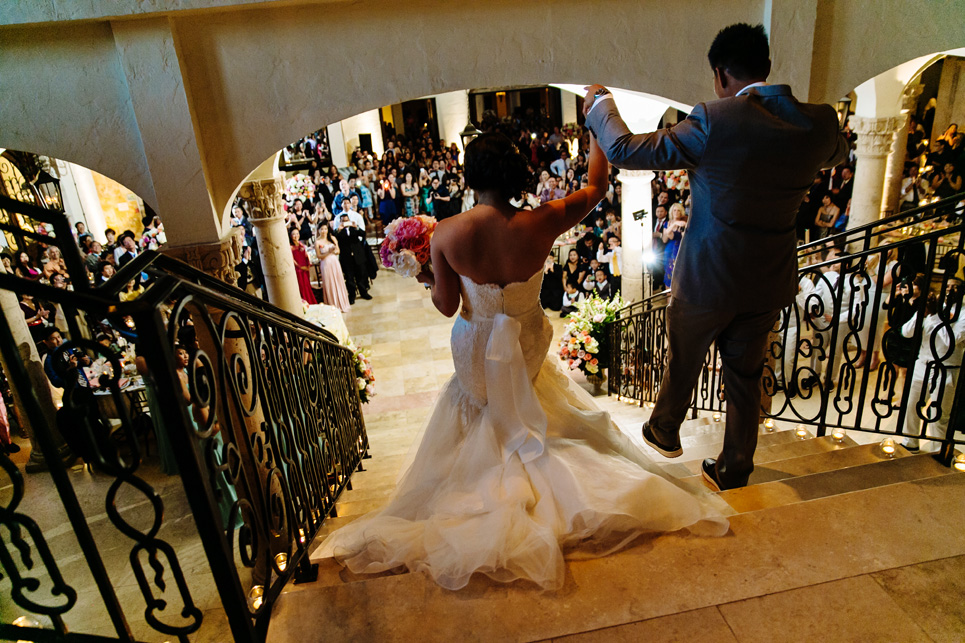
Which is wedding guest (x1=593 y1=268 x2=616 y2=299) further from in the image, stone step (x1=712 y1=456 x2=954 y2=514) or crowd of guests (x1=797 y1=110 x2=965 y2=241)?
stone step (x1=712 y1=456 x2=954 y2=514)

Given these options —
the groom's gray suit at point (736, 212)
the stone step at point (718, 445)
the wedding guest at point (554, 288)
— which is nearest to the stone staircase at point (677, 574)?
the groom's gray suit at point (736, 212)

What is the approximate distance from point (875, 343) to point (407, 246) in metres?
5.92

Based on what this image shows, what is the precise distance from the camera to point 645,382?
25.5 feet

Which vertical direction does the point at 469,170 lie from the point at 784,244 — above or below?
above

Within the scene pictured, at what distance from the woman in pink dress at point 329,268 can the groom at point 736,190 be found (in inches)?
370

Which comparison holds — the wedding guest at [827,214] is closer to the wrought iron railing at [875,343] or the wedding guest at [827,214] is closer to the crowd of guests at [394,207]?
the wrought iron railing at [875,343]

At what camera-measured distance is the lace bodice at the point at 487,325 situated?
Result: 268cm

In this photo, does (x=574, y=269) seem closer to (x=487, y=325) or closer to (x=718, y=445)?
(x=718, y=445)

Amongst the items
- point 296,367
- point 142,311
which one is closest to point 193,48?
point 296,367

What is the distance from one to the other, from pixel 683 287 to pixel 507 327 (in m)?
0.73

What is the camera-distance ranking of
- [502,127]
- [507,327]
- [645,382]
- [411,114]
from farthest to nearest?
[411,114] → [502,127] → [645,382] → [507,327]

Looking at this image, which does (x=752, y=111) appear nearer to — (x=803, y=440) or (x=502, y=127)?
(x=803, y=440)

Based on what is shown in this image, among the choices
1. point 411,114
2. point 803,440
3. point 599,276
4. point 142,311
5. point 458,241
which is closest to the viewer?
point 142,311

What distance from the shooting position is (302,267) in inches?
444
